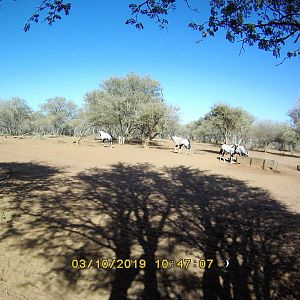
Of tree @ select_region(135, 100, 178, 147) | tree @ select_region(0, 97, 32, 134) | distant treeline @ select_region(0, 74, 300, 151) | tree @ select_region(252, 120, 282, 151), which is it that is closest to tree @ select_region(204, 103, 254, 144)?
distant treeline @ select_region(0, 74, 300, 151)

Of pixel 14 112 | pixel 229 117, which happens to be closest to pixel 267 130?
pixel 229 117

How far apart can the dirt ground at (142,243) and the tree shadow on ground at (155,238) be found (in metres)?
0.02

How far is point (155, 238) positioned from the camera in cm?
629

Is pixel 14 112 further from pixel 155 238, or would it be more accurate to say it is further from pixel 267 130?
pixel 155 238

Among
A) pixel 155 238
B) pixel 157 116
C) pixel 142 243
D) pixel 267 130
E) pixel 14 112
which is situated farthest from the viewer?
pixel 14 112

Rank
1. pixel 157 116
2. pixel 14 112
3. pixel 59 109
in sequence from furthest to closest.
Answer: pixel 59 109
pixel 14 112
pixel 157 116

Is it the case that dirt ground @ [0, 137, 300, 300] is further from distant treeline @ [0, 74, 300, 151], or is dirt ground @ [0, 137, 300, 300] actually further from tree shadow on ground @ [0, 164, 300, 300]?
distant treeline @ [0, 74, 300, 151]

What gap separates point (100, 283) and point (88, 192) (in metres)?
5.84

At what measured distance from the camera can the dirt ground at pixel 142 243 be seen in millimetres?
4391

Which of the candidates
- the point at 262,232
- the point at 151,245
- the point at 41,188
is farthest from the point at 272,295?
the point at 41,188

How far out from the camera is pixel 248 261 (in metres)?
5.42

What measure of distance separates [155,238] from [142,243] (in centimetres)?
44

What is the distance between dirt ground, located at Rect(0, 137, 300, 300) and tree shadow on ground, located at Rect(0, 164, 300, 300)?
0.02 m

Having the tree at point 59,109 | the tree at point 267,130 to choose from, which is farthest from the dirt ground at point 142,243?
the tree at point 59,109
